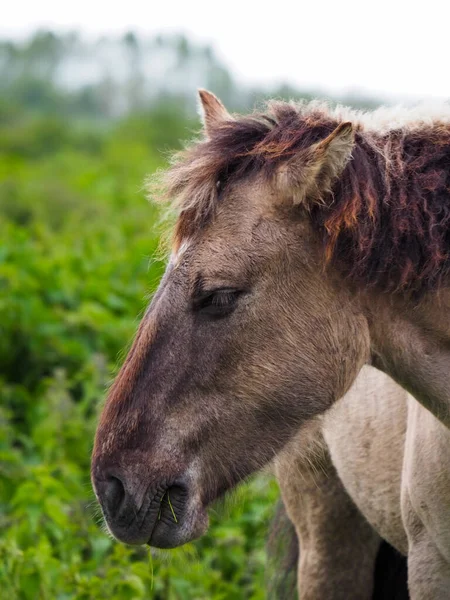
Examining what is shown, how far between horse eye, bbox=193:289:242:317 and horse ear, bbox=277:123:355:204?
38 centimetres

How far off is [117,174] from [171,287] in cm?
1688

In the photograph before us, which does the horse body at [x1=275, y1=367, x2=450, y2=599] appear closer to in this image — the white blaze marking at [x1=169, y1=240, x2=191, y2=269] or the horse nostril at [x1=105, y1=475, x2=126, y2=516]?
the horse nostril at [x1=105, y1=475, x2=126, y2=516]

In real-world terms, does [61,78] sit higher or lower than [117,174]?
lower

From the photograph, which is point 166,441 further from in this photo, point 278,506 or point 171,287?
point 278,506

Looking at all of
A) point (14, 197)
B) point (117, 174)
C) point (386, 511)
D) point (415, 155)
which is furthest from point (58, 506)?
point (117, 174)

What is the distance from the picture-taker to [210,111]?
12.1ft

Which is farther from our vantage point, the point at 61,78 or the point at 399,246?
the point at 61,78

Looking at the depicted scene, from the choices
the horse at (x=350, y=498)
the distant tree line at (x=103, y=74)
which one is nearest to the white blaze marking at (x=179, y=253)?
the horse at (x=350, y=498)

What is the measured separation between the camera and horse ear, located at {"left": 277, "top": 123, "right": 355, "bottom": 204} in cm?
300

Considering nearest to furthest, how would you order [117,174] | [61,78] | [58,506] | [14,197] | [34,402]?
[58,506], [34,402], [14,197], [117,174], [61,78]

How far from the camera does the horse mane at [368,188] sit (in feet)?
10.0

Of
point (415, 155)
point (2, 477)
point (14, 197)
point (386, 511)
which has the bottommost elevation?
point (14, 197)

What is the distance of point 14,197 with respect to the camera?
557 inches

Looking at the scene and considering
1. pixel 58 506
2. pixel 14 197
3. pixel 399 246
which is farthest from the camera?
pixel 14 197
